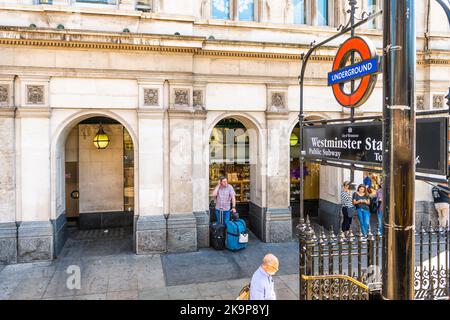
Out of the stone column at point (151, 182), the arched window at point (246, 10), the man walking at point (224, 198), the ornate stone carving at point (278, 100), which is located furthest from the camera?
the arched window at point (246, 10)

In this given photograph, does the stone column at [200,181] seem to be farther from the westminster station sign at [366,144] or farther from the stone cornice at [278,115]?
the westminster station sign at [366,144]

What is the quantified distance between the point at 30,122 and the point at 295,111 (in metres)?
7.70

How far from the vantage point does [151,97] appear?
931 centimetres

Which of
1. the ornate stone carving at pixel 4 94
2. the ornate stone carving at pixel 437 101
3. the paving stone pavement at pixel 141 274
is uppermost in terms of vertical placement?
the ornate stone carving at pixel 437 101

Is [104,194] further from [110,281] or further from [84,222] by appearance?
[110,281]

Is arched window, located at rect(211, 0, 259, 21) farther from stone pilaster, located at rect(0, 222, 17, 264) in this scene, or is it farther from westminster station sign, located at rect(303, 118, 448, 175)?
stone pilaster, located at rect(0, 222, 17, 264)

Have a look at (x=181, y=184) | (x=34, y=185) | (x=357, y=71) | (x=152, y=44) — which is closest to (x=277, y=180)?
(x=181, y=184)

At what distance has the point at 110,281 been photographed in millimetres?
7387

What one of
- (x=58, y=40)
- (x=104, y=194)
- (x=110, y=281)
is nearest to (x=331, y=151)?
(x=110, y=281)

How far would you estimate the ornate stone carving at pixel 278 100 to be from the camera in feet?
33.8

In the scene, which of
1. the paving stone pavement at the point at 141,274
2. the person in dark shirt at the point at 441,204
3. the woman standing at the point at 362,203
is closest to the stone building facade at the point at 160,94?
the paving stone pavement at the point at 141,274

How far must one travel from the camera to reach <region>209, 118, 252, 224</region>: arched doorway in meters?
12.9

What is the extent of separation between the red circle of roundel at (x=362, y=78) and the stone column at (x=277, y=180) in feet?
17.8

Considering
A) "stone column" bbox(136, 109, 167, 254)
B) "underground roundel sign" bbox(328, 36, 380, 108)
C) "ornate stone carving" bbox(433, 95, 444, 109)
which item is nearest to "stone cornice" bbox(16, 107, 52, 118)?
"stone column" bbox(136, 109, 167, 254)
